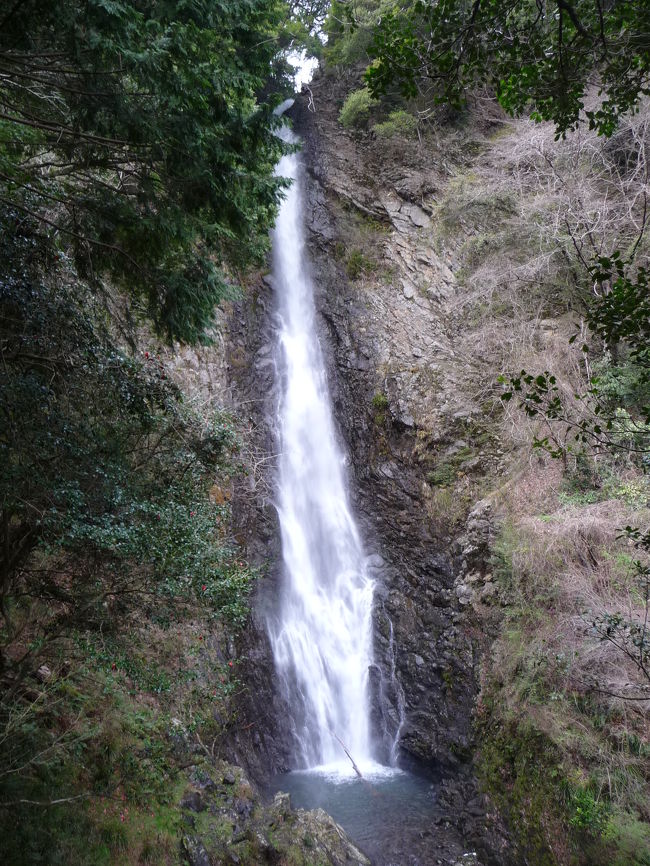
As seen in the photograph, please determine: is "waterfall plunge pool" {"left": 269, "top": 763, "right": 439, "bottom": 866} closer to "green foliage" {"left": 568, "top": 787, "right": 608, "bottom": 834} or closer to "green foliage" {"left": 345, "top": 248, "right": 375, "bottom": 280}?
"green foliage" {"left": 568, "top": 787, "right": 608, "bottom": 834}

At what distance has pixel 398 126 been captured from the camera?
61.4 feet

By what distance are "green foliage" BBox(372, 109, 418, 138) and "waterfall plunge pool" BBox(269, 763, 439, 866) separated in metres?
18.3

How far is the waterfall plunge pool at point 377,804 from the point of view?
849 cm

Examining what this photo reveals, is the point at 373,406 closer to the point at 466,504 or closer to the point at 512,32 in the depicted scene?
the point at 466,504

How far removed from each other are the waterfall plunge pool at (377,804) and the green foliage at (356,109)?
19026 millimetres

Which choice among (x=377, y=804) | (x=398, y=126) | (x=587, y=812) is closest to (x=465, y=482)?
(x=377, y=804)

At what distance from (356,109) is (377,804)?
64.7ft

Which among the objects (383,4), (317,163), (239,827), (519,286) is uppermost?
(383,4)

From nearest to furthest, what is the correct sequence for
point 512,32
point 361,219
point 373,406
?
point 512,32
point 373,406
point 361,219

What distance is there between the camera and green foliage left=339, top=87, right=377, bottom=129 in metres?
18.8

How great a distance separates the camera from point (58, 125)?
507cm

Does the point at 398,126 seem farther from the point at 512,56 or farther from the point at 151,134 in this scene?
the point at 512,56

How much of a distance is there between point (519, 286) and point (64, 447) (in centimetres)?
1199

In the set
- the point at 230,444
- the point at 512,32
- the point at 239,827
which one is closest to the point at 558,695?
the point at 239,827
